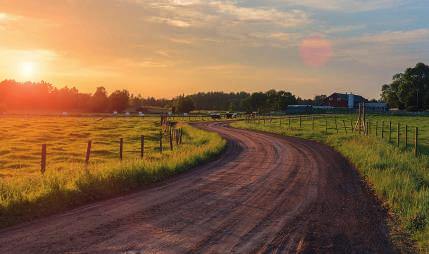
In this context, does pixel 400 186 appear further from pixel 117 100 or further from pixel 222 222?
pixel 117 100

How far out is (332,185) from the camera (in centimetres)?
1596

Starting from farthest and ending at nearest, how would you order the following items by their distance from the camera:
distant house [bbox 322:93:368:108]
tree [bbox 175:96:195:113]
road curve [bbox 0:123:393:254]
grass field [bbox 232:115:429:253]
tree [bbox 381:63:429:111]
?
tree [bbox 175:96:195:113], distant house [bbox 322:93:368:108], tree [bbox 381:63:429:111], grass field [bbox 232:115:429:253], road curve [bbox 0:123:393:254]

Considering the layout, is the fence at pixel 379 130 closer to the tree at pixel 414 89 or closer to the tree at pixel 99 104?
the tree at pixel 414 89

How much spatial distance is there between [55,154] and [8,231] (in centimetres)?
2534

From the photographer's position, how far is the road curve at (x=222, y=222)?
27.5ft

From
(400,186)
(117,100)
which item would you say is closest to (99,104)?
(117,100)

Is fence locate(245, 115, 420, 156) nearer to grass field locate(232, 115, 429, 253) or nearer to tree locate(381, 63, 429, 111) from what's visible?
grass field locate(232, 115, 429, 253)

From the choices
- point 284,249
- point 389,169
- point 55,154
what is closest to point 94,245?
point 284,249

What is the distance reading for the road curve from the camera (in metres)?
8.38

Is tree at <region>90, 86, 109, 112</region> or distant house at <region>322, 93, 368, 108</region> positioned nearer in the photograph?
distant house at <region>322, 93, 368, 108</region>

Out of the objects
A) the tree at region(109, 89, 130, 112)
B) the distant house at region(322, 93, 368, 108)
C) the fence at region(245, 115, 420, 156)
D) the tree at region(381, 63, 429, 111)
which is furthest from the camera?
the tree at region(109, 89, 130, 112)

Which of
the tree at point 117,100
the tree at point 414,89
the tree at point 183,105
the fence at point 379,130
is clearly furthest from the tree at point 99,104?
the fence at point 379,130

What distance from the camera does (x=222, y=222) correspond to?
10219 mm

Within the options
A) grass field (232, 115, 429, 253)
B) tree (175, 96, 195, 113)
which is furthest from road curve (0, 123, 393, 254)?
tree (175, 96, 195, 113)
